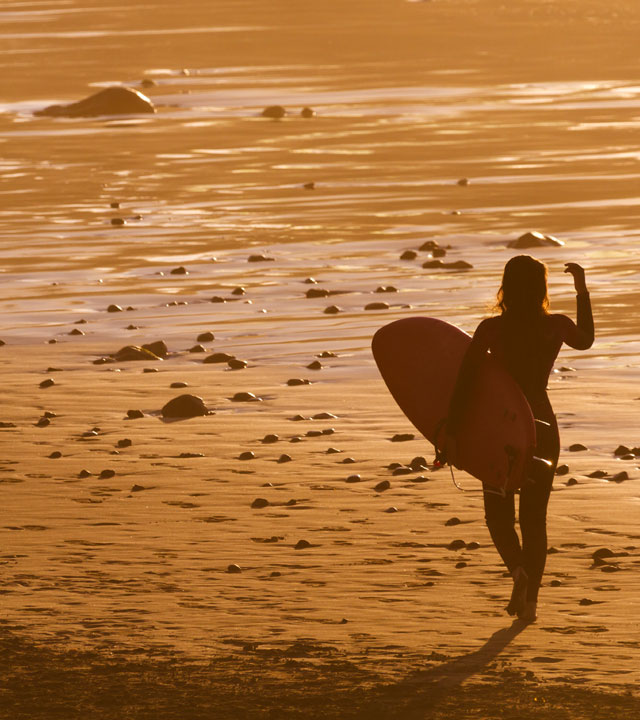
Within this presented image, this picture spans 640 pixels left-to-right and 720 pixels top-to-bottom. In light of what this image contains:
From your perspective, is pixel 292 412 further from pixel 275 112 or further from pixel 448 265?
pixel 275 112

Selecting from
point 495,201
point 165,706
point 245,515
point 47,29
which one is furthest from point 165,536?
point 47,29

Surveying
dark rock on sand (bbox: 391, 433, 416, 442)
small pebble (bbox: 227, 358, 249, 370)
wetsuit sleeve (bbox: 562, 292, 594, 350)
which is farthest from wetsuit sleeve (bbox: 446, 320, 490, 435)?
small pebble (bbox: 227, 358, 249, 370)

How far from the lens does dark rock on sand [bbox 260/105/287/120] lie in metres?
31.8

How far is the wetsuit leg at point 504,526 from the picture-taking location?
7.91 meters

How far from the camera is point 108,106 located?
3406 centimetres

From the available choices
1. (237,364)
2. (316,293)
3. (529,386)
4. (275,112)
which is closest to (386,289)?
(316,293)

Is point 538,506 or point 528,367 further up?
point 528,367

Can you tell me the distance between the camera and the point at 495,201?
22.2m

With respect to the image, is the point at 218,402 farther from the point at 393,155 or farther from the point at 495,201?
the point at 393,155

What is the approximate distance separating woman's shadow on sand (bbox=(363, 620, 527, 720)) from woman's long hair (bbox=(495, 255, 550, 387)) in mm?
1176

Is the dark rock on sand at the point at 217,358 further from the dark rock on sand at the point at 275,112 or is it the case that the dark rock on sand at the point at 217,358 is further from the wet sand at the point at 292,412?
the dark rock on sand at the point at 275,112

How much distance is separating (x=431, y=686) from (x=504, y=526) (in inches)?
47.0

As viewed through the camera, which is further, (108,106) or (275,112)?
(108,106)

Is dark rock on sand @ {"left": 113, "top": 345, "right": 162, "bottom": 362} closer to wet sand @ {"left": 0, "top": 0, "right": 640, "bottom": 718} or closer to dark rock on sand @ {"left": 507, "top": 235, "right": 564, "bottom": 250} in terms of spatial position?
wet sand @ {"left": 0, "top": 0, "right": 640, "bottom": 718}
